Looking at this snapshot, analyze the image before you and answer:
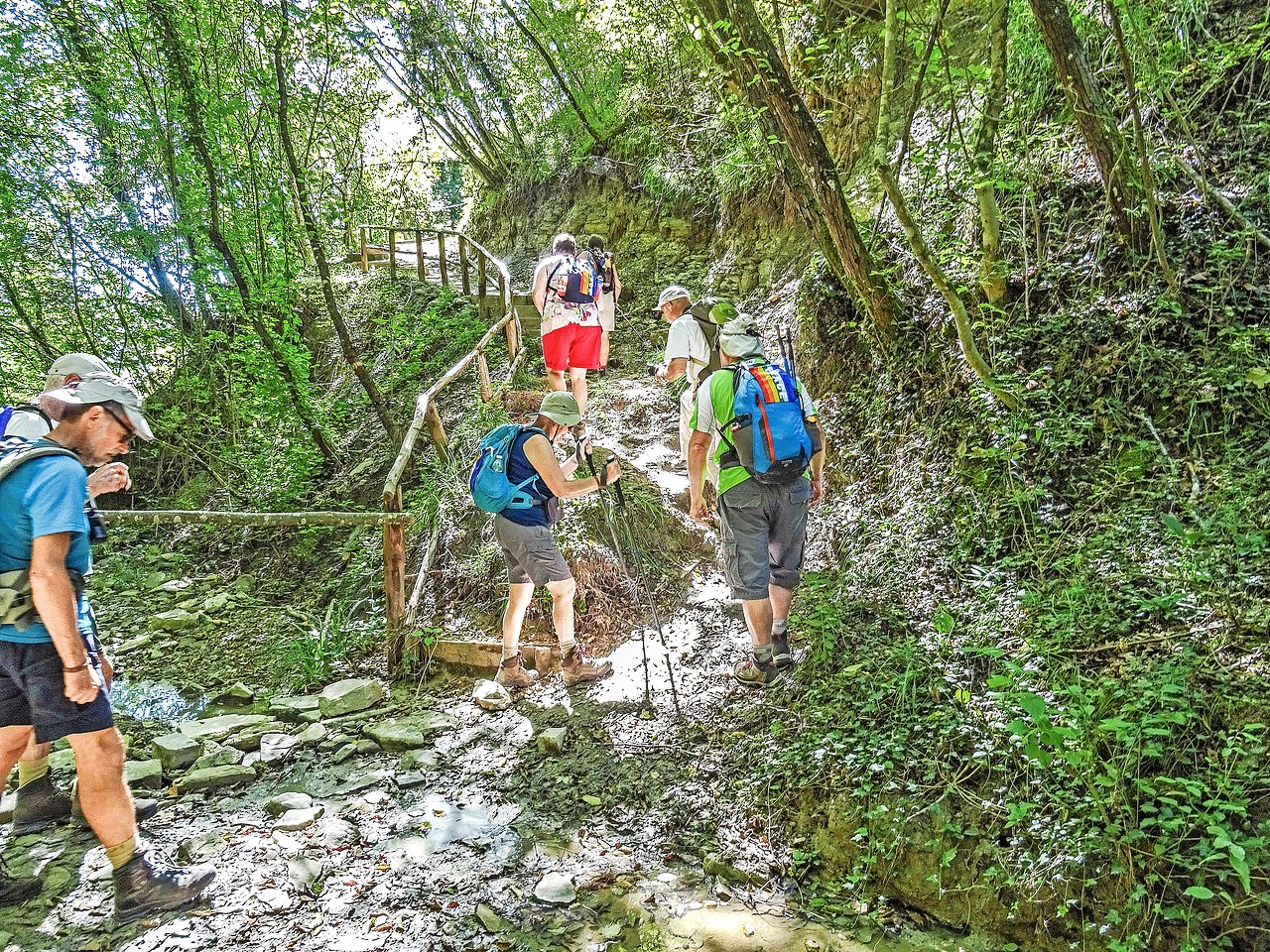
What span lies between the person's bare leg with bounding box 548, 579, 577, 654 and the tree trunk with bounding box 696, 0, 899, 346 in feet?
10.6

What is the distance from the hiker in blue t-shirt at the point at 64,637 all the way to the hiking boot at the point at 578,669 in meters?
2.34

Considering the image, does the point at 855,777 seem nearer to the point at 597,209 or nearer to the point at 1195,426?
the point at 1195,426

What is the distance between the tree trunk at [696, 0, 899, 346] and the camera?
470 cm

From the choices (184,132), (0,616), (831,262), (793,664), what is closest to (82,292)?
(184,132)

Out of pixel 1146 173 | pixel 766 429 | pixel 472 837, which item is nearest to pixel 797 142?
pixel 1146 173

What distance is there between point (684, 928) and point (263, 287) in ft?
29.7

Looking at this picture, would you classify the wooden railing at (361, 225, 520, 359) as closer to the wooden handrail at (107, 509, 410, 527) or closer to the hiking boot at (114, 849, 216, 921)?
the wooden handrail at (107, 509, 410, 527)

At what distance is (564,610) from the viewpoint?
186 inches

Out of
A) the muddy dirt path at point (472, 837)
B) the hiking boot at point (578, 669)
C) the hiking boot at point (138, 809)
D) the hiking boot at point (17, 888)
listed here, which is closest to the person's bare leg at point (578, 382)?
the hiking boot at point (578, 669)

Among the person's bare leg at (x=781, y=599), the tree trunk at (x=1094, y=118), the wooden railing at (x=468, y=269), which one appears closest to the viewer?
the tree trunk at (x=1094, y=118)

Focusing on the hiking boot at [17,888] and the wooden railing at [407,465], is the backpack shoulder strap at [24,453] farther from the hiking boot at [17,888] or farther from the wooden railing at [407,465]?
the wooden railing at [407,465]

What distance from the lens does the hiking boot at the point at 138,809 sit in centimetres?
347

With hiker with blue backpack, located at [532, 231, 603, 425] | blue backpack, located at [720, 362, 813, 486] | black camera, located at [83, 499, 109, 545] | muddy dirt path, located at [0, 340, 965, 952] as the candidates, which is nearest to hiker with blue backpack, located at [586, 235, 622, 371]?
hiker with blue backpack, located at [532, 231, 603, 425]

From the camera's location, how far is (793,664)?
163 inches
